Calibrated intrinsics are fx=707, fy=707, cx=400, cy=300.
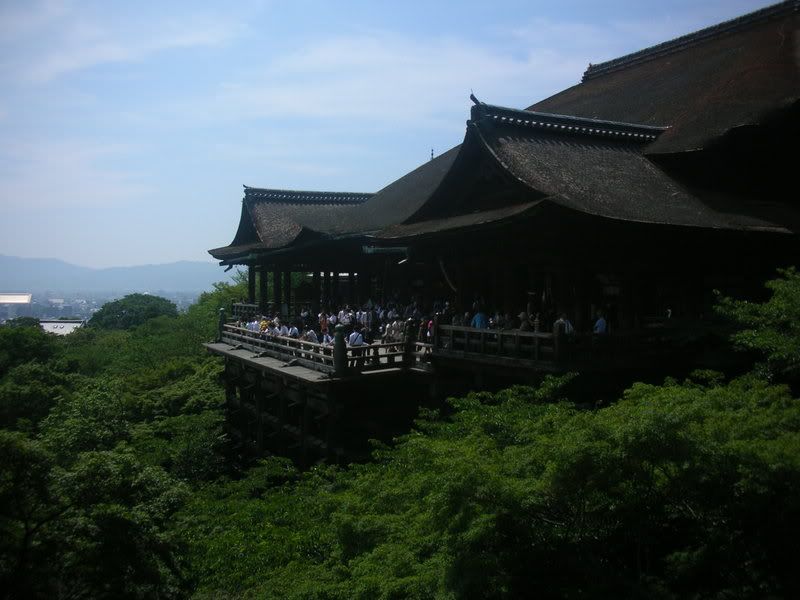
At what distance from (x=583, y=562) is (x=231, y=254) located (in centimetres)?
2518

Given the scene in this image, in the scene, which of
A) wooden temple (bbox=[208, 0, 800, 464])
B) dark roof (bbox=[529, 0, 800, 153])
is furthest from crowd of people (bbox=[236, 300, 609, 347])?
dark roof (bbox=[529, 0, 800, 153])

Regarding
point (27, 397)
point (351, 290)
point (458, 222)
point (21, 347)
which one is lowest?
point (27, 397)

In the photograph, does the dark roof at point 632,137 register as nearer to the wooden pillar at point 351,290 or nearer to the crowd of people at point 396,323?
the crowd of people at point 396,323

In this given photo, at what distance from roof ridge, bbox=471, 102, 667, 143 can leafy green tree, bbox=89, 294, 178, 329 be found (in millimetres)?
62860

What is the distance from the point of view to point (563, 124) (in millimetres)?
17125

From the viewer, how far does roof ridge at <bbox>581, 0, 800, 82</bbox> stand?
72.9ft

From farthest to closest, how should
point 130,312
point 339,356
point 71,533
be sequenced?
1. point 130,312
2. point 339,356
3. point 71,533

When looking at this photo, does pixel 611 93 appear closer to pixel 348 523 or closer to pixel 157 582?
pixel 348 523

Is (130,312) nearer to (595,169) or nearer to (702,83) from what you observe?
(702,83)

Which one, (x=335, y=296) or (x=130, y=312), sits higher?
(x=335, y=296)

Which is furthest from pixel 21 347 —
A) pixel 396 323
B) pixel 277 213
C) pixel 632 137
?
pixel 632 137

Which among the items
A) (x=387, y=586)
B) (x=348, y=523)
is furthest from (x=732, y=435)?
(x=348, y=523)

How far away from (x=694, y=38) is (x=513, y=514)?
2273 centimetres

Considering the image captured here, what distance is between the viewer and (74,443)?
61.4 ft
